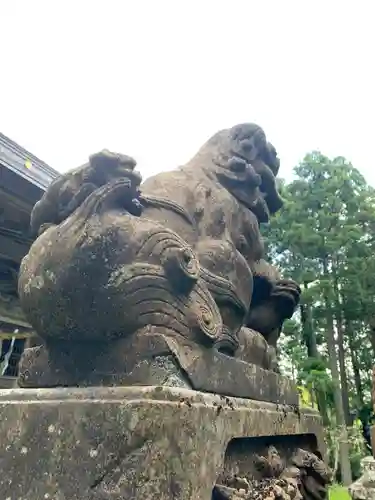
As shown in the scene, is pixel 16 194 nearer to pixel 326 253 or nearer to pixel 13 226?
pixel 13 226

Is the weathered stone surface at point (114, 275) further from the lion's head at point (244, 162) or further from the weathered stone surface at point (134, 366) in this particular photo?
the lion's head at point (244, 162)

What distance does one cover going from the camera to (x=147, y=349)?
150 cm

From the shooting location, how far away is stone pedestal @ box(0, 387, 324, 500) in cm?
125

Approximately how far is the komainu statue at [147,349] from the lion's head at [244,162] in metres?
0.36

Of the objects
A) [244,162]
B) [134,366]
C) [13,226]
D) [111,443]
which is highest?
[13,226]

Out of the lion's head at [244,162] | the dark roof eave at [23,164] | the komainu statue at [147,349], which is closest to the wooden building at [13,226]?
the dark roof eave at [23,164]

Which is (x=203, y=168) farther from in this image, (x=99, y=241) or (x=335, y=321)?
(x=335, y=321)

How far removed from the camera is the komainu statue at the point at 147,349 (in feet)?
4.23

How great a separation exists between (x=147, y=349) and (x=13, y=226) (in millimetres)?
4159

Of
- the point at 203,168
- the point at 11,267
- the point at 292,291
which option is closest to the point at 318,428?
the point at 292,291

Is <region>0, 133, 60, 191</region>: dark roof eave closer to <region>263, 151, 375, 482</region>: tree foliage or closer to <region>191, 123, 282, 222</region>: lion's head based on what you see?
<region>191, 123, 282, 222</region>: lion's head

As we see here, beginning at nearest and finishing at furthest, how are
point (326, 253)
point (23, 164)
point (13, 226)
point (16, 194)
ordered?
point (23, 164) → point (16, 194) → point (13, 226) → point (326, 253)

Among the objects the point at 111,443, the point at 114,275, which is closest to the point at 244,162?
the point at 114,275

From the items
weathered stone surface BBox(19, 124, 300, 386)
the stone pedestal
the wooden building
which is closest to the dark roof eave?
→ the wooden building
